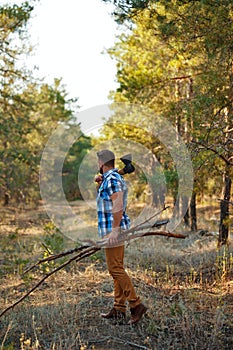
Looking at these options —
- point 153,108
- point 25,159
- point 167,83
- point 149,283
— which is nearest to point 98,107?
point 149,283

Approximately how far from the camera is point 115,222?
15.2ft

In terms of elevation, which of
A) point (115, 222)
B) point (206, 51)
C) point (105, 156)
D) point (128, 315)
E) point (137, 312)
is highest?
point (206, 51)

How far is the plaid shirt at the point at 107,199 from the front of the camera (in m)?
4.70

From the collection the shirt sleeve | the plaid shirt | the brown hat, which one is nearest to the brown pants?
the plaid shirt

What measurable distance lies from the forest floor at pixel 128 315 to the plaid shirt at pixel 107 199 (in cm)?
75

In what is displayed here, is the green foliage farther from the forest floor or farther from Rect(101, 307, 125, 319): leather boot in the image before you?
Rect(101, 307, 125, 319): leather boot

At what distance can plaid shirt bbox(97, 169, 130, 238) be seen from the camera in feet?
15.4

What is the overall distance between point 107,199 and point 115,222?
0.87 feet

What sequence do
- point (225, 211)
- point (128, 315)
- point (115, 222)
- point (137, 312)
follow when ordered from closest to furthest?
1. point (115, 222)
2. point (137, 312)
3. point (128, 315)
4. point (225, 211)

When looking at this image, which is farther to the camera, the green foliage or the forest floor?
the green foliage

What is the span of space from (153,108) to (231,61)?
5927mm

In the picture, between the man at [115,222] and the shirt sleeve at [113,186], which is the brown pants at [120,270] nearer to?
the man at [115,222]

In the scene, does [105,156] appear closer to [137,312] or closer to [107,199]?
[107,199]

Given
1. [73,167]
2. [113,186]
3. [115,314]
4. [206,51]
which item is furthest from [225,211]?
[73,167]
